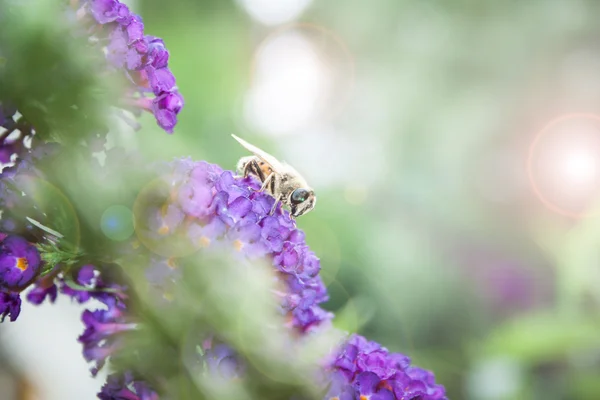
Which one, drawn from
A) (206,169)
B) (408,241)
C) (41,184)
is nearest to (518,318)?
(408,241)

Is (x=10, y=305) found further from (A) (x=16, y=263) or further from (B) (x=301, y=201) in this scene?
(B) (x=301, y=201)

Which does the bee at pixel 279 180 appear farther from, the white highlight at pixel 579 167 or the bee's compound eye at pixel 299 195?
the white highlight at pixel 579 167

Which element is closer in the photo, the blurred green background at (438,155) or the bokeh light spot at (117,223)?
the bokeh light spot at (117,223)

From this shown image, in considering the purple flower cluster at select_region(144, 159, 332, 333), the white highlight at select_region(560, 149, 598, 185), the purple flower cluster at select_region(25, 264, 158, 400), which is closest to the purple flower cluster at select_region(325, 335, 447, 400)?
the purple flower cluster at select_region(144, 159, 332, 333)

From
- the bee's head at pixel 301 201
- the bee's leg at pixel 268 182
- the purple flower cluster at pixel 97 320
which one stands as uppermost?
the bee's head at pixel 301 201

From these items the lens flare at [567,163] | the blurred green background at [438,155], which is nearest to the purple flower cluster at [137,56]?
the blurred green background at [438,155]

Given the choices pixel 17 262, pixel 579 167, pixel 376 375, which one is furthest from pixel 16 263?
pixel 579 167
